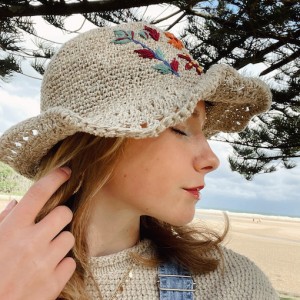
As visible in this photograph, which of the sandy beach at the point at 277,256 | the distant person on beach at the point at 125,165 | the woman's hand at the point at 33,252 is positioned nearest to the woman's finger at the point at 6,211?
the distant person on beach at the point at 125,165

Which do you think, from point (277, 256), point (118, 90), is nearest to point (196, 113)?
point (118, 90)

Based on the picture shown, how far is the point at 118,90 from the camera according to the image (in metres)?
0.99

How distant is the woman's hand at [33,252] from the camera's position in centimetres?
81

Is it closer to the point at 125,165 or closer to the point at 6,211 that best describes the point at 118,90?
the point at 125,165

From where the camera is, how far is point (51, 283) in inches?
33.2

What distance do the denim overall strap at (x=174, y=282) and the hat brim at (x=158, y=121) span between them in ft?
1.05

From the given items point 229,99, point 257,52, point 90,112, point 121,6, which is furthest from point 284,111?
point 90,112

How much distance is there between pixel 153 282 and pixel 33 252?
0.31 metres

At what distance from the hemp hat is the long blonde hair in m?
0.04

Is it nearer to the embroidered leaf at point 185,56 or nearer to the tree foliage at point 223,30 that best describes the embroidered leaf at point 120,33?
the embroidered leaf at point 185,56

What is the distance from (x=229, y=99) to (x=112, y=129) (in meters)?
0.36

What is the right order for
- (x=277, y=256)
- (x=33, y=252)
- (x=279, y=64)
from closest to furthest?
1. (x=33, y=252)
2. (x=279, y=64)
3. (x=277, y=256)

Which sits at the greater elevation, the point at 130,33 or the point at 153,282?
the point at 130,33

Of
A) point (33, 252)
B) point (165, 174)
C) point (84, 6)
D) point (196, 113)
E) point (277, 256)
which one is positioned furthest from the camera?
point (277, 256)
